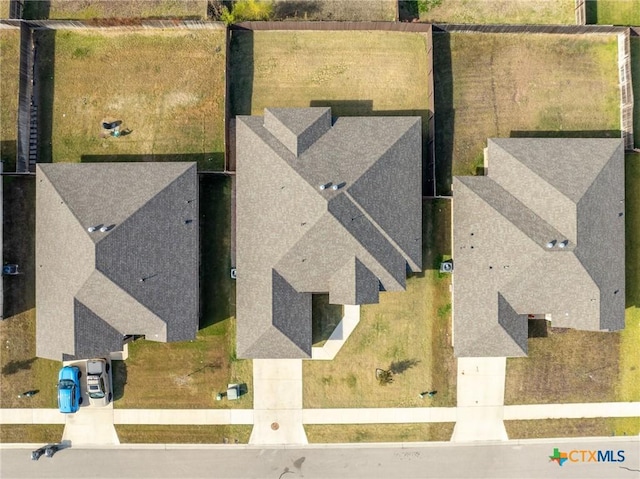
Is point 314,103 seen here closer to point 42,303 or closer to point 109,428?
point 42,303

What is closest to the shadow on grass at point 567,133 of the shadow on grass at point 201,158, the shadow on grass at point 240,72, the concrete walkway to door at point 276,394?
the shadow on grass at point 240,72

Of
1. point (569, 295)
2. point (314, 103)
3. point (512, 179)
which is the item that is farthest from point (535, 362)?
point (314, 103)

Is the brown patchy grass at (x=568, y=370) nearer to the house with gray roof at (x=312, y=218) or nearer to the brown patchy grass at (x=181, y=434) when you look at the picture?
the house with gray roof at (x=312, y=218)

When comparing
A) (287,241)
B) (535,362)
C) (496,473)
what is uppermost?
(287,241)

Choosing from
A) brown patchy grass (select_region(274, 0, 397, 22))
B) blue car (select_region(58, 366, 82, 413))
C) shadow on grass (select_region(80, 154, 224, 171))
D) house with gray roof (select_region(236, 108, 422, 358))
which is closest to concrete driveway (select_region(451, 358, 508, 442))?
house with gray roof (select_region(236, 108, 422, 358))

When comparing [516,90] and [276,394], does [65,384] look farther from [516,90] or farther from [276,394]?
[516,90]

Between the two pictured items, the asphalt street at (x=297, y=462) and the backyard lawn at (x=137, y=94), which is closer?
the asphalt street at (x=297, y=462)

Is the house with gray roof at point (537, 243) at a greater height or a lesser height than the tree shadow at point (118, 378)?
greater
